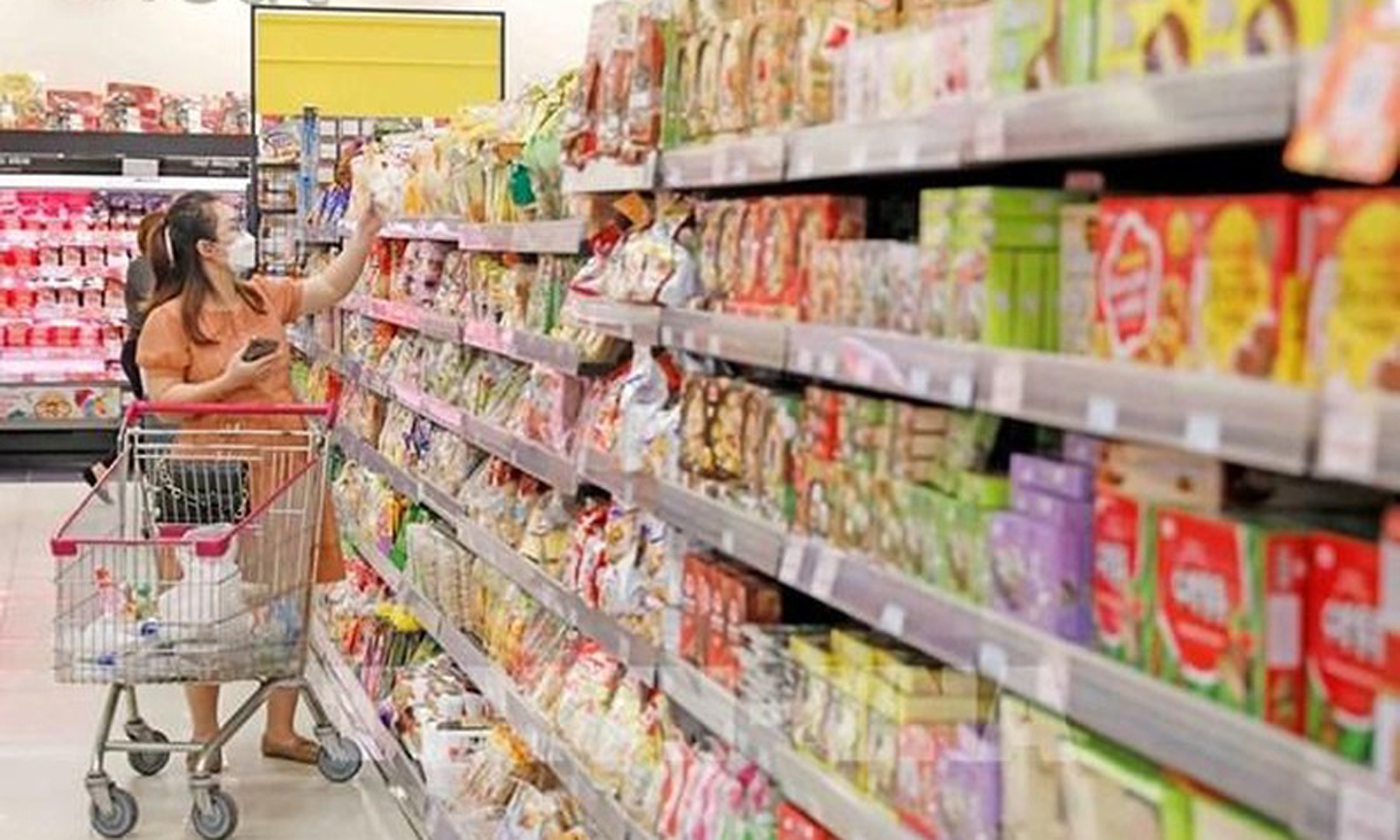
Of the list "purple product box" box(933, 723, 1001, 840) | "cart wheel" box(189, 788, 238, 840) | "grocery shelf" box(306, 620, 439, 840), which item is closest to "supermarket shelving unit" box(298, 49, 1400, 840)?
"purple product box" box(933, 723, 1001, 840)

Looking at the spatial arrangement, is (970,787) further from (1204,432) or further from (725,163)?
(725,163)

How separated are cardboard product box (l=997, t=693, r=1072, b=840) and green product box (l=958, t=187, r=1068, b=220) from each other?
0.56 m

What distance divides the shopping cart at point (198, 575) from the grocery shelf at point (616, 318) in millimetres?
1445

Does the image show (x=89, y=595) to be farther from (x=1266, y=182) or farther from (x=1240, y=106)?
(x=1240, y=106)

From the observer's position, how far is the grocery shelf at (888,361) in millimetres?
2496

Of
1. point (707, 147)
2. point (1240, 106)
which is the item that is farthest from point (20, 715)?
point (1240, 106)

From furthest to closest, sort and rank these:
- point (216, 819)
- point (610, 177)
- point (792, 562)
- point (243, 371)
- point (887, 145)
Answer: point (243, 371) → point (216, 819) → point (610, 177) → point (792, 562) → point (887, 145)

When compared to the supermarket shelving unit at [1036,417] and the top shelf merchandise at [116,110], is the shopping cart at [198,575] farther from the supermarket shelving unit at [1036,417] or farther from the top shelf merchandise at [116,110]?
the top shelf merchandise at [116,110]

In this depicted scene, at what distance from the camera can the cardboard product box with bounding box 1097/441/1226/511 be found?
2117 millimetres

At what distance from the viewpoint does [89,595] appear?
218 inches

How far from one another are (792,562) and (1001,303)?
A: 735 millimetres

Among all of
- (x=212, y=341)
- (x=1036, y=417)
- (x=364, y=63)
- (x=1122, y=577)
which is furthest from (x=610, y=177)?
(x=364, y=63)

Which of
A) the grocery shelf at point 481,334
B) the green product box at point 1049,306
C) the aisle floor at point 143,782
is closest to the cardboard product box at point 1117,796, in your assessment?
the green product box at point 1049,306

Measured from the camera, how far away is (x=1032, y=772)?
247cm
